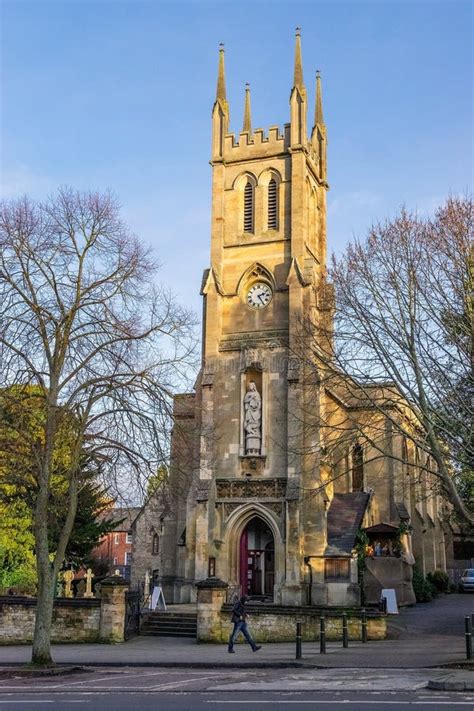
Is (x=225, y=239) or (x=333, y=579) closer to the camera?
(x=333, y=579)

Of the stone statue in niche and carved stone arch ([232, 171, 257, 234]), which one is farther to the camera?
Answer: carved stone arch ([232, 171, 257, 234])

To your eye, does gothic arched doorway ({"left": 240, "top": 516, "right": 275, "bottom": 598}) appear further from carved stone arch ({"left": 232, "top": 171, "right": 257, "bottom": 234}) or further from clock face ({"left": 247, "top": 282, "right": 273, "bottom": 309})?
carved stone arch ({"left": 232, "top": 171, "right": 257, "bottom": 234})

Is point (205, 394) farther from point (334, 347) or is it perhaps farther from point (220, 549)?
point (334, 347)

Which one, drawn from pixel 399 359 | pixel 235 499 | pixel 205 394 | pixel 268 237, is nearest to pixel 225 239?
pixel 268 237

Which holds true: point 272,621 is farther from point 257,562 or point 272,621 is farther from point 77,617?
point 257,562

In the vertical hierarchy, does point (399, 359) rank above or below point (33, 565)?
above

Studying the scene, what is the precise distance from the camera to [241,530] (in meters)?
33.6

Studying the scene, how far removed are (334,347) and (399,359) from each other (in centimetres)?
278

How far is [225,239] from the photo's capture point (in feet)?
124

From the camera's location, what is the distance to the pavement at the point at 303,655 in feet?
52.5

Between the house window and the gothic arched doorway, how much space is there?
111 inches

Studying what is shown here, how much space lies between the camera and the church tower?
107 feet

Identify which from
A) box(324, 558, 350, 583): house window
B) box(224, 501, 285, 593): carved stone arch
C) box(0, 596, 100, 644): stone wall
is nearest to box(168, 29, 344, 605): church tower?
box(224, 501, 285, 593): carved stone arch

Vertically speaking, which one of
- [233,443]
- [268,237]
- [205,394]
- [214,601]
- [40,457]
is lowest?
[214,601]
